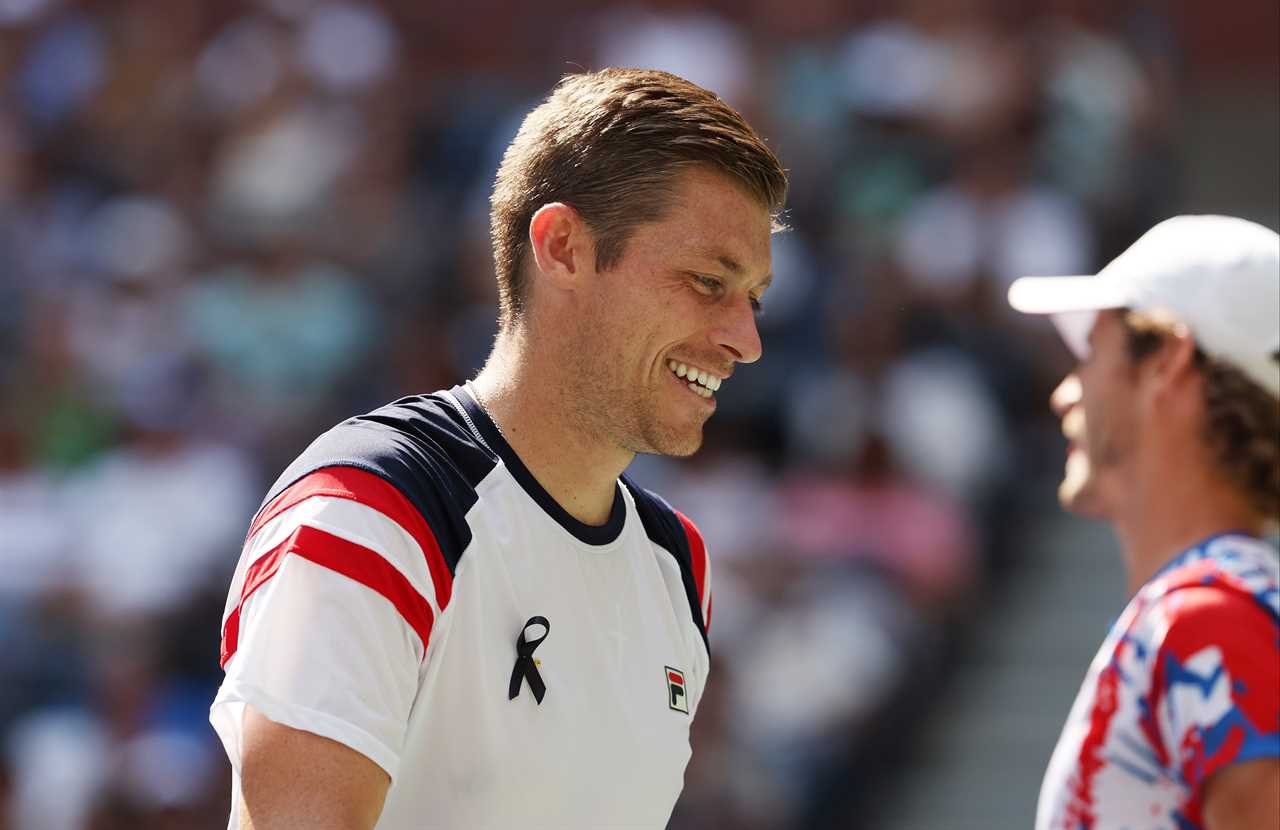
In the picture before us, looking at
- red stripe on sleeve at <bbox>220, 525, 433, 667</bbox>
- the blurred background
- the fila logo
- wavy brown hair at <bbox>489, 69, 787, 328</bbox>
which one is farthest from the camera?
the blurred background

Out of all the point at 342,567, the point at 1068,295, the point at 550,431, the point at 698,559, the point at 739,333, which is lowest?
the point at 342,567

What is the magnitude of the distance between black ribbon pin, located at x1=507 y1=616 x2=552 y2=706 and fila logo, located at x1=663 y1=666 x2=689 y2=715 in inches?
12.7

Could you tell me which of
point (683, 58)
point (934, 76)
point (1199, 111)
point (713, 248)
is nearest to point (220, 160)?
point (683, 58)

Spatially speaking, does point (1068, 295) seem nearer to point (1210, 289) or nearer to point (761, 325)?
point (1210, 289)

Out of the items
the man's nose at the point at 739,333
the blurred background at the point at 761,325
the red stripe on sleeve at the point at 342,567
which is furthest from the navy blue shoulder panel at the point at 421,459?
the blurred background at the point at 761,325

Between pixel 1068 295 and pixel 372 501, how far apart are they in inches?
40.9

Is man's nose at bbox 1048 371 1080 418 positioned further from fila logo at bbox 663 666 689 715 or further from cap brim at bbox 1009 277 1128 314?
fila logo at bbox 663 666 689 715

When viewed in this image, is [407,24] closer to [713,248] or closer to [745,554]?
[745,554]

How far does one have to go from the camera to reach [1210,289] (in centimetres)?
240

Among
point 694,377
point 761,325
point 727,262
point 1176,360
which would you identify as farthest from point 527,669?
point 761,325

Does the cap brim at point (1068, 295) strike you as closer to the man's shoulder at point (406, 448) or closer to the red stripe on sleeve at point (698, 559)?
the red stripe on sleeve at point (698, 559)

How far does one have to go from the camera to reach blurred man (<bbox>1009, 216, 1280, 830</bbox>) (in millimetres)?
2199

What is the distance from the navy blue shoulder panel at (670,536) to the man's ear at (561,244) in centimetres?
44

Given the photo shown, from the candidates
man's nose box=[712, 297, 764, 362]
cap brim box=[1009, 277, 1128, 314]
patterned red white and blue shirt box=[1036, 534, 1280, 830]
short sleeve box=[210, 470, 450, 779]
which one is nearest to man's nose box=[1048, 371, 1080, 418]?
cap brim box=[1009, 277, 1128, 314]
